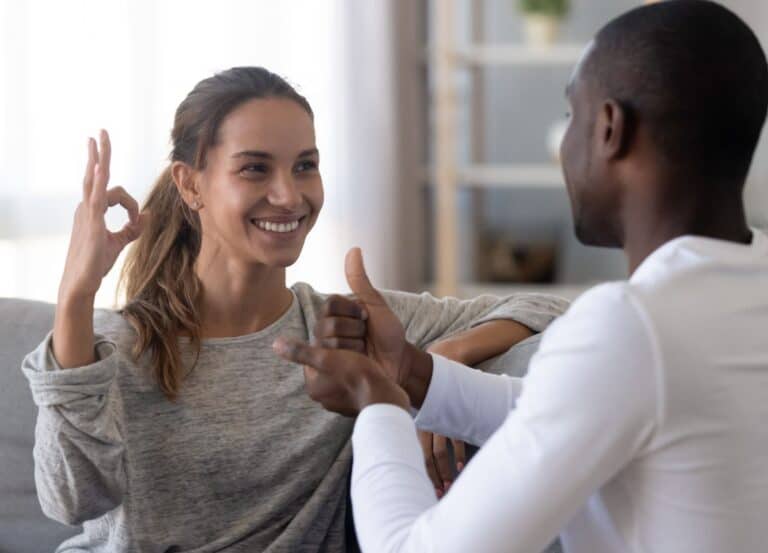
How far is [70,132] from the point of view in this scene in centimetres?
337

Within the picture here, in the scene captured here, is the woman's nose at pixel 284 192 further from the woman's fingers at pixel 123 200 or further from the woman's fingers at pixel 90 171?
the woman's fingers at pixel 90 171

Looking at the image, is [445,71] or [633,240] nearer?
[633,240]

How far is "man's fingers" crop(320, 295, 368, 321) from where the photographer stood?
4.25 feet

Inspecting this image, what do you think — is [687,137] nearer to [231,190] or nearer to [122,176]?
[231,190]

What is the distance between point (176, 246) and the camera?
76.8 inches

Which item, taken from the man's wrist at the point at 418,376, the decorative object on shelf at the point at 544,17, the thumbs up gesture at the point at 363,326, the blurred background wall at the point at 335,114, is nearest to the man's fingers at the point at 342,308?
the thumbs up gesture at the point at 363,326

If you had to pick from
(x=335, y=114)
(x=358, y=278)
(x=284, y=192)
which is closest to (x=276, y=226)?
(x=284, y=192)

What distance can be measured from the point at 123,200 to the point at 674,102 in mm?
858

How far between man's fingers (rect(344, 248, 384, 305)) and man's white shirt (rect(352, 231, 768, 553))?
0.24 meters

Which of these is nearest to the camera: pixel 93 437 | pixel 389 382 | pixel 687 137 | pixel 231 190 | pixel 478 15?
pixel 687 137

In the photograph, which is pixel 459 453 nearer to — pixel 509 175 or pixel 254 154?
pixel 254 154

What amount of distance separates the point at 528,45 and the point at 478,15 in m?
0.25

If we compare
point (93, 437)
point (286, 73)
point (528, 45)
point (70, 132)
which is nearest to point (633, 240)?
point (93, 437)

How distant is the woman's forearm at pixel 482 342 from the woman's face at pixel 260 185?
0.28 meters
